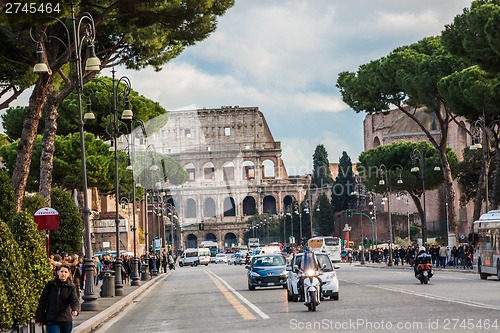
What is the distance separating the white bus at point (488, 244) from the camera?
116 ft

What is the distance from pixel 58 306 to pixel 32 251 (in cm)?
519

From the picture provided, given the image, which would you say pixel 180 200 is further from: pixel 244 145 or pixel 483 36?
pixel 483 36

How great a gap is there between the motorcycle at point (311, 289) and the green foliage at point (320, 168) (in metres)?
148

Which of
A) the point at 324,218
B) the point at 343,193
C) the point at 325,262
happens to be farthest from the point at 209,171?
the point at 325,262

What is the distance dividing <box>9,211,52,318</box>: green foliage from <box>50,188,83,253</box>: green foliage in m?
23.3

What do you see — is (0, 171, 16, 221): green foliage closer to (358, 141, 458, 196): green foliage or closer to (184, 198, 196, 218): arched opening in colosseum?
(358, 141, 458, 196): green foliage

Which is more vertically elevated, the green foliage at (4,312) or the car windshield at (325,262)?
the car windshield at (325,262)

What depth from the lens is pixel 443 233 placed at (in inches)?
4107

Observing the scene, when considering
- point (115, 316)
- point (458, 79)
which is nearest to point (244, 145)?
point (458, 79)

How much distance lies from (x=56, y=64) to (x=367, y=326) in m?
18.8

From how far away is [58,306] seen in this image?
42.1 feet

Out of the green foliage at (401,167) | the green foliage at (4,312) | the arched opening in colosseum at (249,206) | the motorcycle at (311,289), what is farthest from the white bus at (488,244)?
the arched opening in colosseum at (249,206)

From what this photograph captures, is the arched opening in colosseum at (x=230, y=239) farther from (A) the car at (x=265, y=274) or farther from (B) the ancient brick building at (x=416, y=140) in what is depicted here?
(A) the car at (x=265, y=274)

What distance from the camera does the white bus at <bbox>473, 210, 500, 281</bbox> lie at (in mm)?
35438
